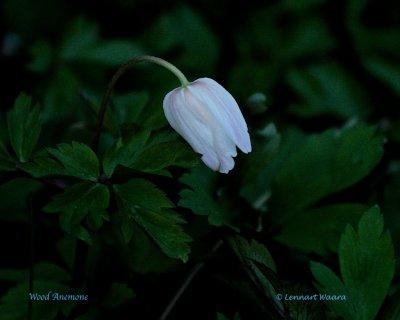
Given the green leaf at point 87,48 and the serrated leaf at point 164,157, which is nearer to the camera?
the serrated leaf at point 164,157

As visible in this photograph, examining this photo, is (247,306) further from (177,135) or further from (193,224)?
(177,135)

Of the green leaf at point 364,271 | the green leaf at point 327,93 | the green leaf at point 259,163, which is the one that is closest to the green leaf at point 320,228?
the green leaf at point 259,163

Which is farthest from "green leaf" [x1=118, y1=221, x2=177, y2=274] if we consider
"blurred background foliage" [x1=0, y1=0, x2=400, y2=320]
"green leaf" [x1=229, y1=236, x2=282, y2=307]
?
"green leaf" [x1=229, y1=236, x2=282, y2=307]

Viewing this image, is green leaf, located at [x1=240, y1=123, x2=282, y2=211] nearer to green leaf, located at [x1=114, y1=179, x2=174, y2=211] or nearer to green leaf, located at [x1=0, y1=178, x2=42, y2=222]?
green leaf, located at [x1=114, y1=179, x2=174, y2=211]

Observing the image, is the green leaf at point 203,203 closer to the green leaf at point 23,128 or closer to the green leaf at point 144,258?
the green leaf at point 144,258

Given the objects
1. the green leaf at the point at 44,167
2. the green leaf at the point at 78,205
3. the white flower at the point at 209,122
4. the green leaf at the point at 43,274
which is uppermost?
the white flower at the point at 209,122

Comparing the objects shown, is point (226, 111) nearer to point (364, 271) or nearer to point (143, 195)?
point (143, 195)

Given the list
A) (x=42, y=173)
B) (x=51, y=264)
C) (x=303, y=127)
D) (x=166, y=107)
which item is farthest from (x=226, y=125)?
(x=303, y=127)
